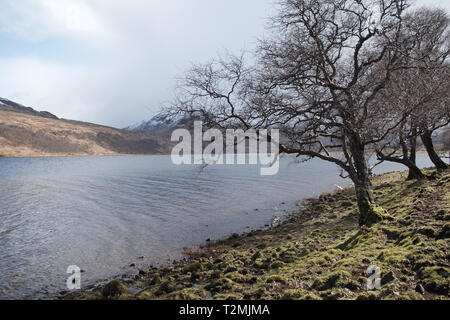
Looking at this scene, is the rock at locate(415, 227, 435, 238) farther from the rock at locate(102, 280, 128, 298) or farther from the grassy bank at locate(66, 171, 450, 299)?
Answer: the rock at locate(102, 280, 128, 298)

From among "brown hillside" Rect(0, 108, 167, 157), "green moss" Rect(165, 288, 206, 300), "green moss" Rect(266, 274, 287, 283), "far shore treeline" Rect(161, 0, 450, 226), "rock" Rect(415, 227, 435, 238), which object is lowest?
→ "green moss" Rect(165, 288, 206, 300)

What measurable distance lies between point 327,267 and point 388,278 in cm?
227

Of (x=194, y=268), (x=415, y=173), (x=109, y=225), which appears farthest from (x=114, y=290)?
(x=415, y=173)

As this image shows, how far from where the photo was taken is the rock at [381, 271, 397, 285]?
Answer: 5.99m

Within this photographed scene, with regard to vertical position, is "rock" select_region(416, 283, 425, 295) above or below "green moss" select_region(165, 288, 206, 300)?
above

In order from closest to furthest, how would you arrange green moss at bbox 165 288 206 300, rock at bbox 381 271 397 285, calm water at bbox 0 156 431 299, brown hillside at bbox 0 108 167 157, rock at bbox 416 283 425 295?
1. rock at bbox 416 283 425 295
2. rock at bbox 381 271 397 285
3. green moss at bbox 165 288 206 300
4. calm water at bbox 0 156 431 299
5. brown hillside at bbox 0 108 167 157

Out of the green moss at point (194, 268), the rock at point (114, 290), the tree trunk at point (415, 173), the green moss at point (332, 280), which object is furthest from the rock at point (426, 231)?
the tree trunk at point (415, 173)

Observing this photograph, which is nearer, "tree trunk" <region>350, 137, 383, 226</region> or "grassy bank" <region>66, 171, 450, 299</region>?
"grassy bank" <region>66, 171, 450, 299</region>

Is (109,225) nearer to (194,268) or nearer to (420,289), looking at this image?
(194,268)

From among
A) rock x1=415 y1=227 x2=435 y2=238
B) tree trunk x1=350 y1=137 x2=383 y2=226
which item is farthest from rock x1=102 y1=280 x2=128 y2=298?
tree trunk x1=350 y1=137 x2=383 y2=226

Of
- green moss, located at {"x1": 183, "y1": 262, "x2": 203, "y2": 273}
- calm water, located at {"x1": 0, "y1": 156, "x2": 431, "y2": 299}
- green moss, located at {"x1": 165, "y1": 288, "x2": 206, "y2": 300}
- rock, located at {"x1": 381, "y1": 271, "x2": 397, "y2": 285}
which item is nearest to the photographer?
rock, located at {"x1": 381, "y1": 271, "x2": 397, "y2": 285}

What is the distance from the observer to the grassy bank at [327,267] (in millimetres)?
6031

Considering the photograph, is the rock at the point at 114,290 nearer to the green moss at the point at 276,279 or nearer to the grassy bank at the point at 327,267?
the grassy bank at the point at 327,267

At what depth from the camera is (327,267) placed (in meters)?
8.18
